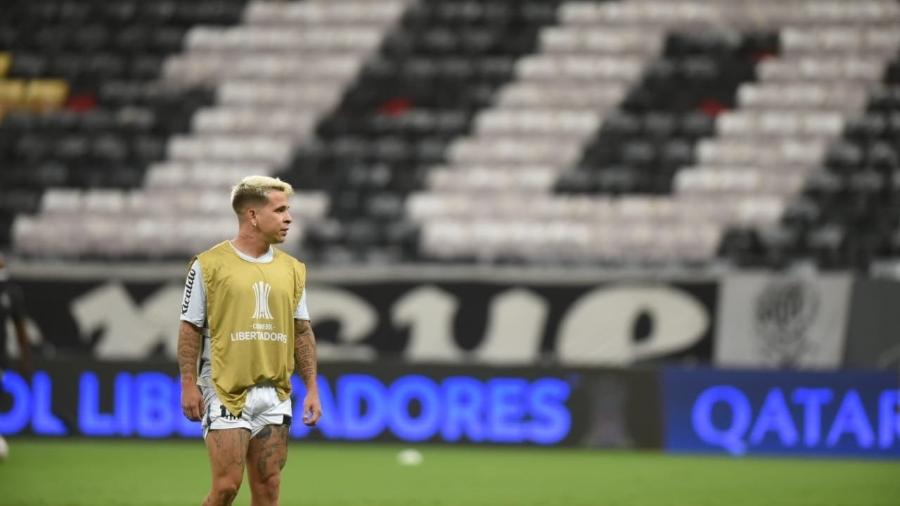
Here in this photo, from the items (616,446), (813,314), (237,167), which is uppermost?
(237,167)

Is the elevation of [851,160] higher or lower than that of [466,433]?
higher

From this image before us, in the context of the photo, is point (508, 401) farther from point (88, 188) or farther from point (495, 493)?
point (88, 188)

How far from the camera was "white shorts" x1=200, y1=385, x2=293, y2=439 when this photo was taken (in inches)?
227

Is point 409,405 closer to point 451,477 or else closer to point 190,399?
point 451,477

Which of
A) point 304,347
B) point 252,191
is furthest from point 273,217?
point 304,347

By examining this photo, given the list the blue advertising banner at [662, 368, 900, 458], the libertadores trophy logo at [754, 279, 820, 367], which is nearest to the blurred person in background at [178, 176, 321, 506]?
the blue advertising banner at [662, 368, 900, 458]

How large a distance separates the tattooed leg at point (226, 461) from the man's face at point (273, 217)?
0.81m

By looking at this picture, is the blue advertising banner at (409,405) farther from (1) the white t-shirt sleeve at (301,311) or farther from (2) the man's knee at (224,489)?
(2) the man's knee at (224,489)

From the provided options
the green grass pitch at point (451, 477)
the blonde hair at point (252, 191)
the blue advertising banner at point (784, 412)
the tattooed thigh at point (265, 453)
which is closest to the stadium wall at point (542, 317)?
the blue advertising banner at point (784, 412)

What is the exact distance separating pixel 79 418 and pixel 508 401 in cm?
407

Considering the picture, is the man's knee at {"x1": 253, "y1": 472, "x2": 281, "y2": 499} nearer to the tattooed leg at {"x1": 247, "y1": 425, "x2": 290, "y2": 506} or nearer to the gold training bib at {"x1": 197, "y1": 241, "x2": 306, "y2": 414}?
the tattooed leg at {"x1": 247, "y1": 425, "x2": 290, "y2": 506}

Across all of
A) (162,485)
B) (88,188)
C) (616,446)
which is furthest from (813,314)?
(88,188)

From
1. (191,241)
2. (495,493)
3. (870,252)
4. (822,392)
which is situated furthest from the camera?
(191,241)

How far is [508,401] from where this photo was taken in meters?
13.4
